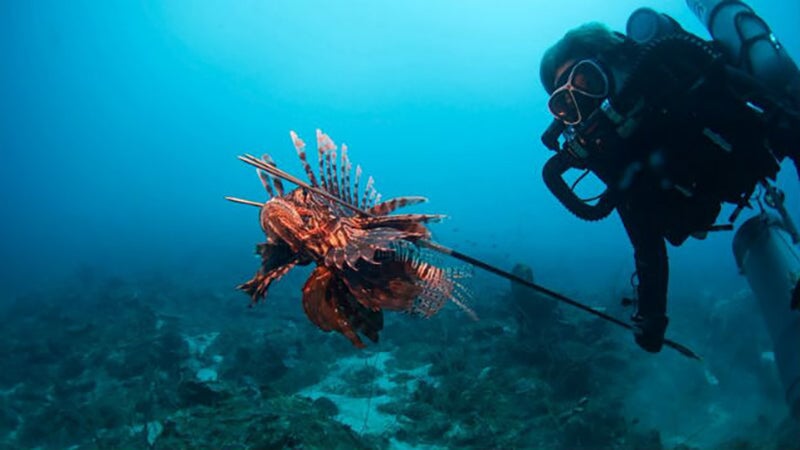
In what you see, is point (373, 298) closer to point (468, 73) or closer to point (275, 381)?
point (275, 381)

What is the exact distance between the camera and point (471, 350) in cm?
1055

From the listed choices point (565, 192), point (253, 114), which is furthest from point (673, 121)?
point (253, 114)

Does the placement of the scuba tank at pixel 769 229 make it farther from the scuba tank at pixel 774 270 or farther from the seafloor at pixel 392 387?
the seafloor at pixel 392 387

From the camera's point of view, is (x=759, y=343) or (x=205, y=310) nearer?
(x=759, y=343)

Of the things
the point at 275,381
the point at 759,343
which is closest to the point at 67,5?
the point at 275,381

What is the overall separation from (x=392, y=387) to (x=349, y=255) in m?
7.87

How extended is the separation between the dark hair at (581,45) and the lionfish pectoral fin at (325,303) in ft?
9.57

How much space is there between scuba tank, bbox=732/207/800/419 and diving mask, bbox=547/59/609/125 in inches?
83.4

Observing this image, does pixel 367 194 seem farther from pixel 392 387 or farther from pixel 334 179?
pixel 392 387

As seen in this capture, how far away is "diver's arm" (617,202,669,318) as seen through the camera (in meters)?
3.25

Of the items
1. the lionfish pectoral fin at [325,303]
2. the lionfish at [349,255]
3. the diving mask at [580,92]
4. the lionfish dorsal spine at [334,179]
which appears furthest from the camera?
the diving mask at [580,92]

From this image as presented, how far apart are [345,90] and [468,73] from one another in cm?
4626

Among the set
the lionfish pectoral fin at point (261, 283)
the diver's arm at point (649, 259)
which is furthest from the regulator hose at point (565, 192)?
the lionfish pectoral fin at point (261, 283)

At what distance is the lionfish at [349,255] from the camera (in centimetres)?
191
